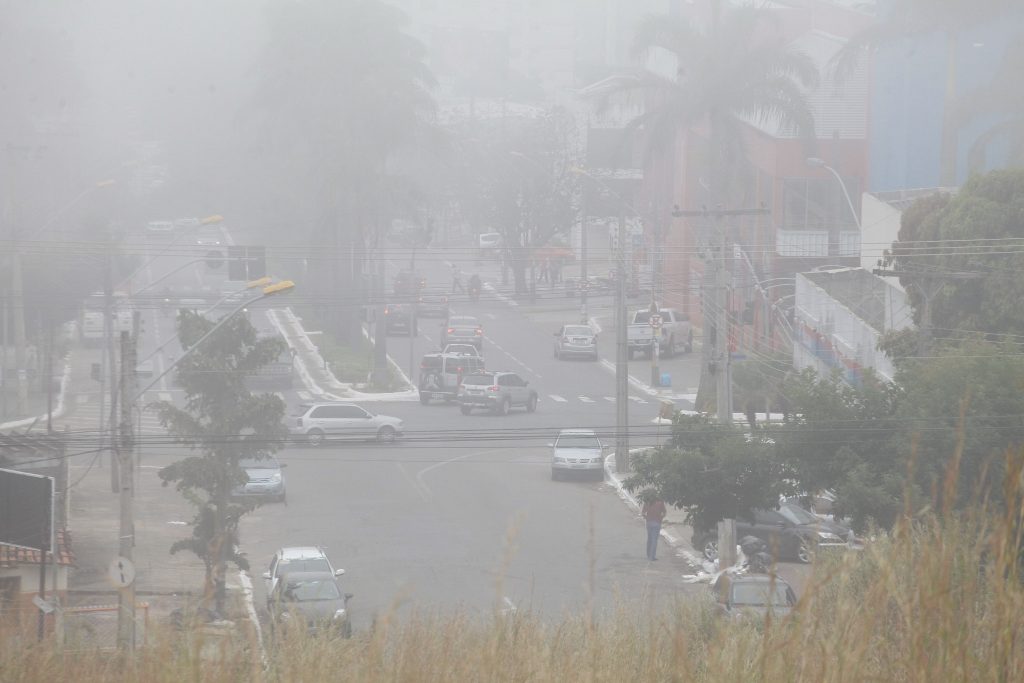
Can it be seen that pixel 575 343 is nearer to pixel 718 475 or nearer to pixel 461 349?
pixel 461 349

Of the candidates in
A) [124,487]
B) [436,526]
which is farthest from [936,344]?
[124,487]

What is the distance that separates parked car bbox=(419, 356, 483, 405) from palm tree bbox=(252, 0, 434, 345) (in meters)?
7.05

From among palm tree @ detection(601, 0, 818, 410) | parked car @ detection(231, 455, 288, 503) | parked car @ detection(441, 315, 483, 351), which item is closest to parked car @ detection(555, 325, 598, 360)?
parked car @ detection(441, 315, 483, 351)

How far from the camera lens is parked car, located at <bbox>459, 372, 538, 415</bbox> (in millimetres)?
33125

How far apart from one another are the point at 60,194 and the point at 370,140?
10992 mm

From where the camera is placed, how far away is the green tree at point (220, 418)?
17641 millimetres

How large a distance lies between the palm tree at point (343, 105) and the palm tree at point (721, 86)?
794cm

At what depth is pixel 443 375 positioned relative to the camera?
35469 millimetres

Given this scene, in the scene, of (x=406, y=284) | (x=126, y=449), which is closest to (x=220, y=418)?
(x=126, y=449)

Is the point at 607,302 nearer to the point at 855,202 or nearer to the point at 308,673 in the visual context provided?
the point at 855,202

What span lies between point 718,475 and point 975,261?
9527 mm

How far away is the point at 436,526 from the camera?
22.0 meters

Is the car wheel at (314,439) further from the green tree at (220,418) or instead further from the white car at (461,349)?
the white car at (461,349)

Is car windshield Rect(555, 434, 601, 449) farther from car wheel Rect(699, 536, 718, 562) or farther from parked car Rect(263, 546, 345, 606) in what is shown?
parked car Rect(263, 546, 345, 606)
